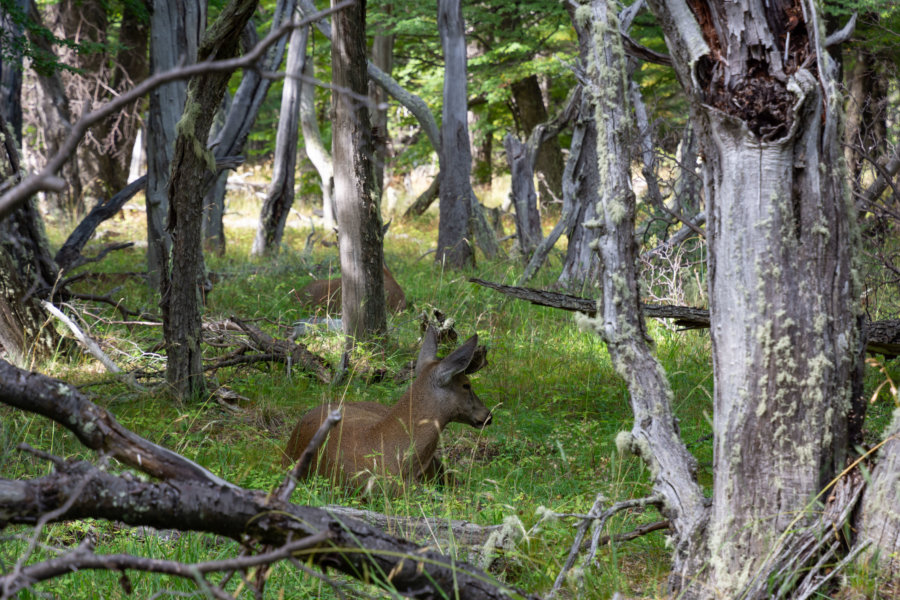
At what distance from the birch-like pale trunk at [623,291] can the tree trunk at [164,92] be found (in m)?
6.07

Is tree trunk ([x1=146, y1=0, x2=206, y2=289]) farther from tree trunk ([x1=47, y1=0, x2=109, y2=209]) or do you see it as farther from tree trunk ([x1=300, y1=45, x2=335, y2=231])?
tree trunk ([x1=47, y1=0, x2=109, y2=209])

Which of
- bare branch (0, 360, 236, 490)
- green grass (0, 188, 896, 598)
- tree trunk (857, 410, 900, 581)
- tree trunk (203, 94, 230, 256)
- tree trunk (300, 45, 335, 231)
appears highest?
tree trunk (300, 45, 335, 231)

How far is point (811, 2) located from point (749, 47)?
0.21m

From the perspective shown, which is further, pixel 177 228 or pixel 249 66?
pixel 177 228

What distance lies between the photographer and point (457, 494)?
4.16 meters

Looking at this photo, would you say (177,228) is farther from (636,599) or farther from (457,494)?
(636,599)

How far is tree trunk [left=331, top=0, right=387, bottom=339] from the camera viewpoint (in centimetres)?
637

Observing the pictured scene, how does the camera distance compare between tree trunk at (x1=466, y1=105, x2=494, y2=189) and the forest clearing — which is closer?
the forest clearing

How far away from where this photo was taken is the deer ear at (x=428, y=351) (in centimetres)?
479

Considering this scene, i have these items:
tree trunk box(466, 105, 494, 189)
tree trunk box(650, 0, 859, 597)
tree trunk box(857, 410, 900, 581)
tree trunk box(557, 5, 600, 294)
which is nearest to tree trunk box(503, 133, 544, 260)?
tree trunk box(557, 5, 600, 294)

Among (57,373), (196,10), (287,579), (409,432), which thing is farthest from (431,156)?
(287,579)

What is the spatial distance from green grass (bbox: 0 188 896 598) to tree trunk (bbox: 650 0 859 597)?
0.77ft

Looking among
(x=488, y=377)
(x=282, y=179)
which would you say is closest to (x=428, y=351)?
(x=488, y=377)

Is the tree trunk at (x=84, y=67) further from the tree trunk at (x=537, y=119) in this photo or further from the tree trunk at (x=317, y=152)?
the tree trunk at (x=537, y=119)
